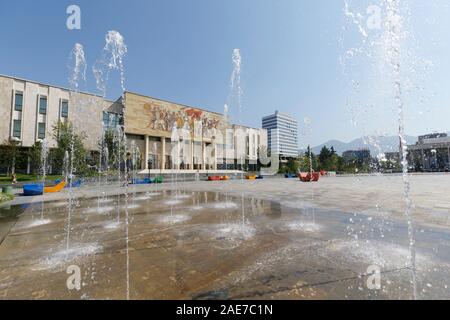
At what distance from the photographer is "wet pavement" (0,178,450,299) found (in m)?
2.96

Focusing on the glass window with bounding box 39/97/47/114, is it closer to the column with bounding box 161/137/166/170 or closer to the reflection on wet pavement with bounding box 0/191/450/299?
the column with bounding box 161/137/166/170

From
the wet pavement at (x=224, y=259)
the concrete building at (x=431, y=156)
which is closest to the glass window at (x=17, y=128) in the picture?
the wet pavement at (x=224, y=259)

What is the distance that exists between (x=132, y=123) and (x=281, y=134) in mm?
133260

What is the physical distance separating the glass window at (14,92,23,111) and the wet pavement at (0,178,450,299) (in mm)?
43790

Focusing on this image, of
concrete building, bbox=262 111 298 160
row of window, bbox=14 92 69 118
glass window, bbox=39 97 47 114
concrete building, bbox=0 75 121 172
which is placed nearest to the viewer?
concrete building, bbox=0 75 121 172

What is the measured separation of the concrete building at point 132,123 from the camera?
38.6 meters

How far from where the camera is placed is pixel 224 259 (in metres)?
3.97

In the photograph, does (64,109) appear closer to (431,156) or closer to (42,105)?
(42,105)

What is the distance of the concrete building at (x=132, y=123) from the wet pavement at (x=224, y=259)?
2305 centimetres

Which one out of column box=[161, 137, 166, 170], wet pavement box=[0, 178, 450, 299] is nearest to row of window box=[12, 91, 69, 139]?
column box=[161, 137, 166, 170]

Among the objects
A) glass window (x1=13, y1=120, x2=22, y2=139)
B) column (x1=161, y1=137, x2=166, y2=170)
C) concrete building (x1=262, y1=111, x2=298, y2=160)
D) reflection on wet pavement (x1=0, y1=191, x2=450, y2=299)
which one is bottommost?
reflection on wet pavement (x1=0, y1=191, x2=450, y2=299)

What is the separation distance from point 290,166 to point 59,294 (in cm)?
6857

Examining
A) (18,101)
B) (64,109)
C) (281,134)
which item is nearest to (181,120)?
(64,109)

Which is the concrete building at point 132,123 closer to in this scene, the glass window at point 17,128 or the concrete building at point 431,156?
the glass window at point 17,128
